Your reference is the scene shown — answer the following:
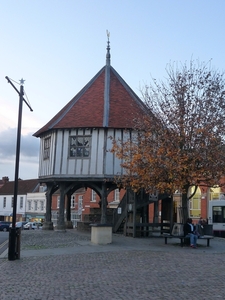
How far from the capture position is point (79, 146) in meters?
27.9

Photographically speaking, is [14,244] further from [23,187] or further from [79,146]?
[23,187]

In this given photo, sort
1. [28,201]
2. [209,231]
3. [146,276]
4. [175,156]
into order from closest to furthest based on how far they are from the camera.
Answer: [146,276] → [175,156] → [209,231] → [28,201]

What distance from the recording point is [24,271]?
12.8 m

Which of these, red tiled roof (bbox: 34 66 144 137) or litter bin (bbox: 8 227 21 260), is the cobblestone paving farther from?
red tiled roof (bbox: 34 66 144 137)

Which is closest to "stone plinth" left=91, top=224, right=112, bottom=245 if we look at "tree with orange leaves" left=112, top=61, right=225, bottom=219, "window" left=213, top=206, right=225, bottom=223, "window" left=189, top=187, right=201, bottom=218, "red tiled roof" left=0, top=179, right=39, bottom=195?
"tree with orange leaves" left=112, top=61, right=225, bottom=219

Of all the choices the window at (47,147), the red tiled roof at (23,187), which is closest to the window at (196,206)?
the window at (47,147)

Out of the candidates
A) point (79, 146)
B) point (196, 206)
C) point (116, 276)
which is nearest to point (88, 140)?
point (79, 146)

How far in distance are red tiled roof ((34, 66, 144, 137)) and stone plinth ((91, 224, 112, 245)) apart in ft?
25.8

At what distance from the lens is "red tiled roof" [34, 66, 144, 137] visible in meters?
27.6

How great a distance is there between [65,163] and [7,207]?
55792 mm

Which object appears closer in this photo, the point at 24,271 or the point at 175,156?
the point at 24,271

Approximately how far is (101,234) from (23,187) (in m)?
63.2

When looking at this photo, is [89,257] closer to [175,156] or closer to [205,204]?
[175,156]

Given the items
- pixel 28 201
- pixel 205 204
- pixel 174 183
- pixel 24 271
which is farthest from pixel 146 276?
pixel 28 201
